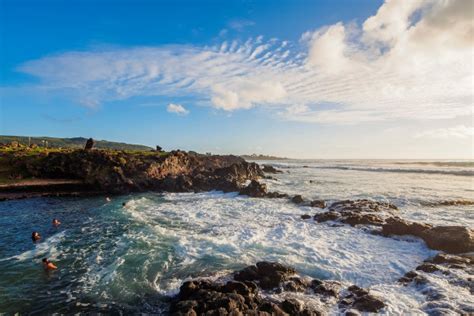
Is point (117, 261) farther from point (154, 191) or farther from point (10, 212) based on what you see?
point (154, 191)

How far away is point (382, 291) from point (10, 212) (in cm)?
3247

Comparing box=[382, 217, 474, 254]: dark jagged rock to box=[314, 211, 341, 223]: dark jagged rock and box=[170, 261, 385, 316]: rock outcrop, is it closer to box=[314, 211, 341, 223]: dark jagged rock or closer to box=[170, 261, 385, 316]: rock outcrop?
box=[314, 211, 341, 223]: dark jagged rock

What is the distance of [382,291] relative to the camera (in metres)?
12.6

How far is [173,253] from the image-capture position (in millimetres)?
17547

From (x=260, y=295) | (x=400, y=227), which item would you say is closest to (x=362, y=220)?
(x=400, y=227)

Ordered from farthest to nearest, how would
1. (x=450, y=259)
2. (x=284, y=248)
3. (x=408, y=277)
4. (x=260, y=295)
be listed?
(x=284, y=248), (x=450, y=259), (x=408, y=277), (x=260, y=295)

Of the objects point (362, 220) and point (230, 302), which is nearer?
point (230, 302)

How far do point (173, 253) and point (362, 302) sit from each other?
34.8 ft

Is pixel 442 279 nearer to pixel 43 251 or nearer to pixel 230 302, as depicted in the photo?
pixel 230 302

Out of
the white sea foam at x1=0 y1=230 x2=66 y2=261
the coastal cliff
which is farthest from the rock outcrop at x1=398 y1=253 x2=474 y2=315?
the coastal cliff

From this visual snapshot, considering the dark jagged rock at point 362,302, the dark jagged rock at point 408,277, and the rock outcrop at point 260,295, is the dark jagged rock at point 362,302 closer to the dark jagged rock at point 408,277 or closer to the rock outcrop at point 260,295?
the rock outcrop at point 260,295

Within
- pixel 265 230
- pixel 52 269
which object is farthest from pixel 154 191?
pixel 52 269

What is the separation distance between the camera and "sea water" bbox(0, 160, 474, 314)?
12.2m

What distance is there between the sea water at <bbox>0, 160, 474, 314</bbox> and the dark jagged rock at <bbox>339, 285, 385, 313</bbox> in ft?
1.23
